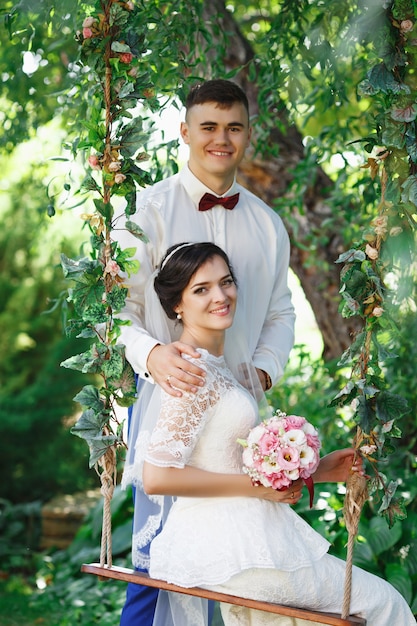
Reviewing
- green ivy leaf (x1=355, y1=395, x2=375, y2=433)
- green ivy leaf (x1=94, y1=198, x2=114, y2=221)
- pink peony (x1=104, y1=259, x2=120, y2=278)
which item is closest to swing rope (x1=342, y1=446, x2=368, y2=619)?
green ivy leaf (x1=355, y1=395, x2=375, y2=433)

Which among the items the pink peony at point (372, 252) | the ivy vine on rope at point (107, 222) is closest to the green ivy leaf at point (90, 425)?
the ivy vine on rope at point (107, 222)

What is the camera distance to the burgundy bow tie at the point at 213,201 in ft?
11.1

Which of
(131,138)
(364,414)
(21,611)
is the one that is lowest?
(21,611)

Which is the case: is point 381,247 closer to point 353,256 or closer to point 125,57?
point 353,256

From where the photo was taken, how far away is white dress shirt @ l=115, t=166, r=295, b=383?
333 cm

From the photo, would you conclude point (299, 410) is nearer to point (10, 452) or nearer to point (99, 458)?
point (99, 458)

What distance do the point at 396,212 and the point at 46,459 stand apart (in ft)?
18.1

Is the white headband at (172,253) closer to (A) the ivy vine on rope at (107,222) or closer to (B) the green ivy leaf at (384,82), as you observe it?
(A) the ivy vine on rope at (107,222)

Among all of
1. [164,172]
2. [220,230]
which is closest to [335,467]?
[220,230]

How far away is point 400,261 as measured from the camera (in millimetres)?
2832

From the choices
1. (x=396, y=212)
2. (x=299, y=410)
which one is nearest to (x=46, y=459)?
(x=299, y=410)

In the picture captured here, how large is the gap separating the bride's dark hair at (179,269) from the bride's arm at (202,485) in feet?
1.90

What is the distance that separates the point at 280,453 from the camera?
2717 mm

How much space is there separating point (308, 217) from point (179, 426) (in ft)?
8.68
